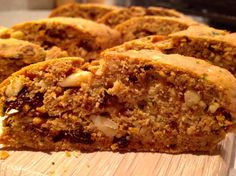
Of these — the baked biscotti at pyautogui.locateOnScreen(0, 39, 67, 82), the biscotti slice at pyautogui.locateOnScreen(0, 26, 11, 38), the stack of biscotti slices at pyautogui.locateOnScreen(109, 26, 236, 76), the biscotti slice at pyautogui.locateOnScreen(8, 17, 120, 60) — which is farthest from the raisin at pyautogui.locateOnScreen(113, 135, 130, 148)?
the biscotti slice at pyautogui.locateOnScreen(0, 26, 11, 38)

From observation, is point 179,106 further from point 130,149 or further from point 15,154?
point 15,154

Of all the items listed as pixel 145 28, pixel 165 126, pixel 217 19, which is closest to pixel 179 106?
pixel 165 126

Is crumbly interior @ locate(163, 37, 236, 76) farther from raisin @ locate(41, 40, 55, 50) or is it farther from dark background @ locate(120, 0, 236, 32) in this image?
dark background @ locate(120, 0, 236, 32)

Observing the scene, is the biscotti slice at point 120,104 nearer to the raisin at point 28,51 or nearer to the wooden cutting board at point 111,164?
the wooden cutting board at point 111,164

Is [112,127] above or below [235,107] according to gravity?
below

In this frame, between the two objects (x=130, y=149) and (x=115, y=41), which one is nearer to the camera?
(x=130, y=149)

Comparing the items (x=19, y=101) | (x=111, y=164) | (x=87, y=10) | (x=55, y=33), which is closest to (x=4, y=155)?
(x=19, y=101)
